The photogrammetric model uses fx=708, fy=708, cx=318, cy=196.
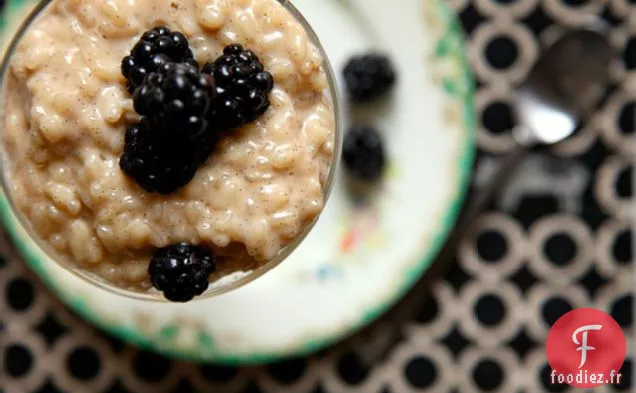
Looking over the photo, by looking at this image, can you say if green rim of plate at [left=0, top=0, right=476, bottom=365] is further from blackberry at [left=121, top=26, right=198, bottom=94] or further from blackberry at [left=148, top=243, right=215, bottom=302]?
blackberry at [left=121, top=26, right=198, bottom=94]

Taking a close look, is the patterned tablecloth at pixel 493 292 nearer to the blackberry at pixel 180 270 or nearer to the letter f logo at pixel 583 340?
the letter f logo at pixel 583 340

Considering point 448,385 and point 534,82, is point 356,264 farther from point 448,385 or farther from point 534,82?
point 534,82

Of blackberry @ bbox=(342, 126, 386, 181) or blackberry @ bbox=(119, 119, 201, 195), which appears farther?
blackberry @ bbox=(342, 126, 386, 181)

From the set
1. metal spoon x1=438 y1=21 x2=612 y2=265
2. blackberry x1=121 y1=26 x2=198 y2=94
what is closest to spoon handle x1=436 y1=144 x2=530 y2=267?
metal spoon x1=438 y1=21 x2=612 y2=265

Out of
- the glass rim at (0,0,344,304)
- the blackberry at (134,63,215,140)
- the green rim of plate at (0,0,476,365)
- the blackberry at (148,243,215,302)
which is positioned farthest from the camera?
the green rim of plate at (0,0,476,365)

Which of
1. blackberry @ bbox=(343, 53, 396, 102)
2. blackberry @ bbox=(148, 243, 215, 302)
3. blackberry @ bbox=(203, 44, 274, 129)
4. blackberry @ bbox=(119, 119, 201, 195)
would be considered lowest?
blackberry @ bbox=(148, 243, 215, 302)
